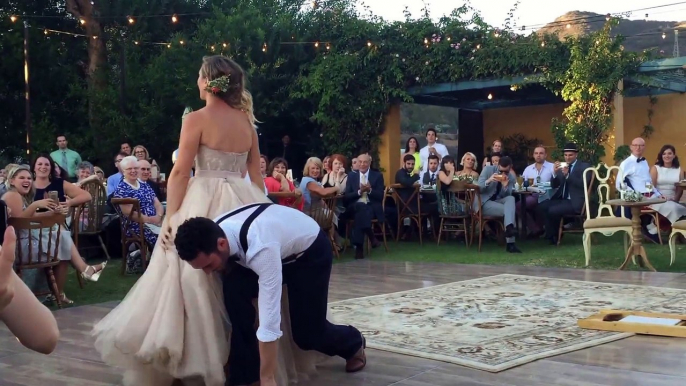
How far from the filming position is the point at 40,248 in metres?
5.59

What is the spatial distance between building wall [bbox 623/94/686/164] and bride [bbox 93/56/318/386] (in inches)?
428

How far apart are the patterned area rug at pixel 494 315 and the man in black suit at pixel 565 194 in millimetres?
2702

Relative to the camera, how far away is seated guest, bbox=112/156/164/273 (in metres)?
7.20

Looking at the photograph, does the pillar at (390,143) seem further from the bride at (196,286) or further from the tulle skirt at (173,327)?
the tulle skirt at (173,327)

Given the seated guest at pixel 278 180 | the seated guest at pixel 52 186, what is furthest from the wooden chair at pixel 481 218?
the seated guest at pixel 52 186

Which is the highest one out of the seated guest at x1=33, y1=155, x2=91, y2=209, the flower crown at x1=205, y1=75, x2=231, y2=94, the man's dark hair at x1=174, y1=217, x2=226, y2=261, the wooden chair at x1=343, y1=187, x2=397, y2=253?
the flower crown at x1=205, y1=75, x2=231, y2=94

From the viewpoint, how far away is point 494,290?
237 inches

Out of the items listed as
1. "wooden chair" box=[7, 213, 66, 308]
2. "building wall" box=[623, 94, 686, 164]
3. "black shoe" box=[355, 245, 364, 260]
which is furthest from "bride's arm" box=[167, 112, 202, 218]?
"building wall" box=[623, 94, 686, 164]

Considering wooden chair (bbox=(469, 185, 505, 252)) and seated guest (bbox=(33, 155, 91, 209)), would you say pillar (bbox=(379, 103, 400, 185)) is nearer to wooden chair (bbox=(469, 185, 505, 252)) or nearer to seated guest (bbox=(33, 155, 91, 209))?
wooden chair (bbox=(469, 185, 505, 252))

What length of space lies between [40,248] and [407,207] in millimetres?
5302

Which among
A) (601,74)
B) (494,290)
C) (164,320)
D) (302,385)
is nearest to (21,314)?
(164,320)

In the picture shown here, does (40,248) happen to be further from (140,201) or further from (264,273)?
(264,273)

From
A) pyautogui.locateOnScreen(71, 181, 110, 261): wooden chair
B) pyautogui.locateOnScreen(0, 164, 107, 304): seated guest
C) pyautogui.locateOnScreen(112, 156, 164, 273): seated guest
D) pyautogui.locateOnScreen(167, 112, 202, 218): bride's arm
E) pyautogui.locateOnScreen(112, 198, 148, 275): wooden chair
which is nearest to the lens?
pyautogui.locateOnScreen(167, 112, 202, 218): bride's arm

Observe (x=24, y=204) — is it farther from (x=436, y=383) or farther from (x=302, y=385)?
(x=436, y=383)
